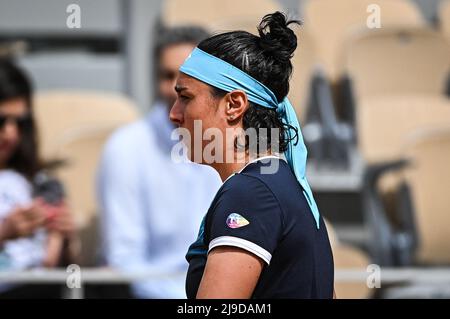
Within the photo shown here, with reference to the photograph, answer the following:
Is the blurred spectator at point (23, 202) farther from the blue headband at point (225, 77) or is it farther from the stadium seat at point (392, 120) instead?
the blue headband at point (225, 77)

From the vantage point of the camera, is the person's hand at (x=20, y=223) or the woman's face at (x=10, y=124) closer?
the person's hand at (x=20, y=223)

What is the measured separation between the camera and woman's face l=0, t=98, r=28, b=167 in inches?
131

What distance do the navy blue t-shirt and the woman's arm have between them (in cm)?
1

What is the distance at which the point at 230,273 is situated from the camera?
1.30 m

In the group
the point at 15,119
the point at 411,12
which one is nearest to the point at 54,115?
the point at 15,119

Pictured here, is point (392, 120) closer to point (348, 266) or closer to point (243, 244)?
point (348, 266)

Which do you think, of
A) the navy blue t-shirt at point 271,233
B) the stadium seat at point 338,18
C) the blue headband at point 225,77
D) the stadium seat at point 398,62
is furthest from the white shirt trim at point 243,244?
the stadium seat at point 338,18

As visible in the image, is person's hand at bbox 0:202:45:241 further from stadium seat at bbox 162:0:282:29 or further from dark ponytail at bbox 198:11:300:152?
dark ponytail at bbox 198:11:300:152

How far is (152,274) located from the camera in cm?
286

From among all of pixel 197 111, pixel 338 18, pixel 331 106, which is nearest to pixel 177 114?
pixel 197 111

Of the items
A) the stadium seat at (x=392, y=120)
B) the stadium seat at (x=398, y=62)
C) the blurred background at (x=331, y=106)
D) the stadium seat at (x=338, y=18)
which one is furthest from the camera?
the stadium seat at (x=338, y=18)

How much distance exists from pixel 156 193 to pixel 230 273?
1890 mm

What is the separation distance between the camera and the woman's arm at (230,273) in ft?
4.27

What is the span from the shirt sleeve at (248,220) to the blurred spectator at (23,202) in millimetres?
1813
